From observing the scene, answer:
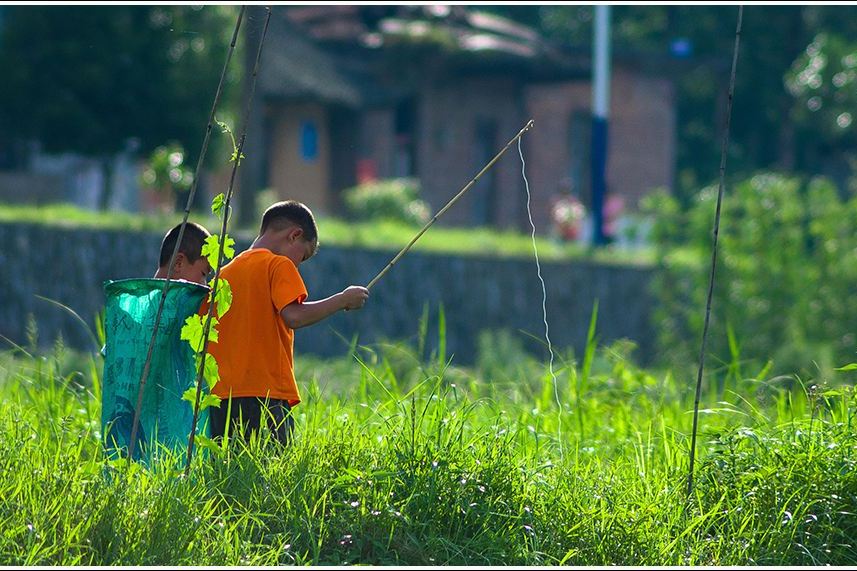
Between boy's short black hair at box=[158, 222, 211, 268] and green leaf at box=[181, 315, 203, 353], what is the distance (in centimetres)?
61

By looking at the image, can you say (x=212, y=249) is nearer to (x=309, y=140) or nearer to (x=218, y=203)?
(x=218, y=203)

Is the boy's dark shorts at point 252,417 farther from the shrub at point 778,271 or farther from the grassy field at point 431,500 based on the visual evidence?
the shrub at point 778,271

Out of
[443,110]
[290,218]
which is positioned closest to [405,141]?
[443,110]

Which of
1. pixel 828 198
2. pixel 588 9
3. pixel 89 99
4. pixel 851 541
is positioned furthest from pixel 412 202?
pixel 851 541

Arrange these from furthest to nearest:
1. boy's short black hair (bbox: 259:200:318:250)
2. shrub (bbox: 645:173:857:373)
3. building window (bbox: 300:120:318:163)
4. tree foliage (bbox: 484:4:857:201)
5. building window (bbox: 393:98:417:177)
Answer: tree foliage (bbox: 484:4:857:201) → building window (bbox: 393:98:417:177) → building window (bbox: 300:120:318:163) → shrub (bbox: 645:173:857:373) → boy's short black hair (bbox: 259:200:318:250)

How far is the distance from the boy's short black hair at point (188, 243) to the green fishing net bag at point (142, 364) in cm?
42

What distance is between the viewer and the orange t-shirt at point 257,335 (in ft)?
16.9

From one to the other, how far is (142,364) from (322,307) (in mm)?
645

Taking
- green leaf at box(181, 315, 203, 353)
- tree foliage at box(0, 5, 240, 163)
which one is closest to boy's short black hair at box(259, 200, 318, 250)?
green leaf at box(181, 315, 203, 353)

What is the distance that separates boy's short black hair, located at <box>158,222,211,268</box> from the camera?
214 inches

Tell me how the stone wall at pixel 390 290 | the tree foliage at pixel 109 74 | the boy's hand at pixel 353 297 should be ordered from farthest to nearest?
the tree foliage at pixel 109 74 < the stone wall at pixel 390 290 < the boy's hand at pixel 353 297

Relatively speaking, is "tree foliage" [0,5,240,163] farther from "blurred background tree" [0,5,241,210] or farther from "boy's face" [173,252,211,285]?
"boy's face" [173,252,211,285]

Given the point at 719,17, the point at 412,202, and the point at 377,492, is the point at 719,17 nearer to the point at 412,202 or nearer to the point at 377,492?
the point at 412,202

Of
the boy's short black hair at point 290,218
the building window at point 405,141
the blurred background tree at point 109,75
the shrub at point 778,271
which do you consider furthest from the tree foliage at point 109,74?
the boy's short black hair at point 290,218
